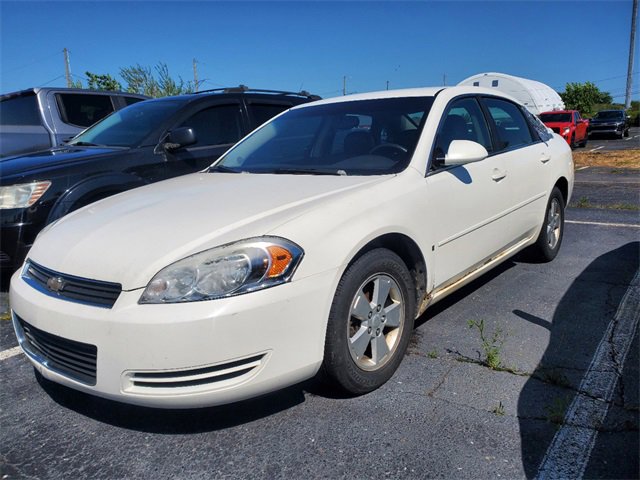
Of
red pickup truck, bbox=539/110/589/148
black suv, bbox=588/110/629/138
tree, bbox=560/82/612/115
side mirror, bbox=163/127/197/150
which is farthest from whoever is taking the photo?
tree, bbox=560/82/612/115

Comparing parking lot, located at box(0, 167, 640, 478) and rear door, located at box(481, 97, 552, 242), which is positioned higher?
rear door, located at box(481, 97, 552, 242)

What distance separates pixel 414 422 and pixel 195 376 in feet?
3.46

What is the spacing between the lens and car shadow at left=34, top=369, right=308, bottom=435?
2562 mm

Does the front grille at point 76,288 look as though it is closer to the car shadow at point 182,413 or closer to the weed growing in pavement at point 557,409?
the car shadow at point 182,413

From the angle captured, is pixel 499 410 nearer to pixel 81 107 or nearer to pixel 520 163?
pixel 520 163

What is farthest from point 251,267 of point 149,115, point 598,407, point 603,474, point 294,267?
point 149,115

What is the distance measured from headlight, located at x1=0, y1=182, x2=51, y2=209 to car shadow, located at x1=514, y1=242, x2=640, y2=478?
3773 millimetres

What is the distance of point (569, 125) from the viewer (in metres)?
20.6

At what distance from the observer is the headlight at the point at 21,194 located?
13.6 ft

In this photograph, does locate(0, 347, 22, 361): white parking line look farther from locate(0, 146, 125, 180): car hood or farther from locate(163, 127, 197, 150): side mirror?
locate(163, 127, 197, 150): side mirror

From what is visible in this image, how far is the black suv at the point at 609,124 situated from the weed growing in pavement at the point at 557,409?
28661mm

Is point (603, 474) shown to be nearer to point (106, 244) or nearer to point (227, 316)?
point (227, 316)

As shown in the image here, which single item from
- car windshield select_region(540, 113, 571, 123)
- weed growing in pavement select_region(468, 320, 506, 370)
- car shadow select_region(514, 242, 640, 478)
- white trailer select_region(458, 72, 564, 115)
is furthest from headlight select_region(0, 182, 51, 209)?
white trailer select_region(458, 72, 564, 115)

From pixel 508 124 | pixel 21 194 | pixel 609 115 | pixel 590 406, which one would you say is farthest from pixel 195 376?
pixel 609 115
